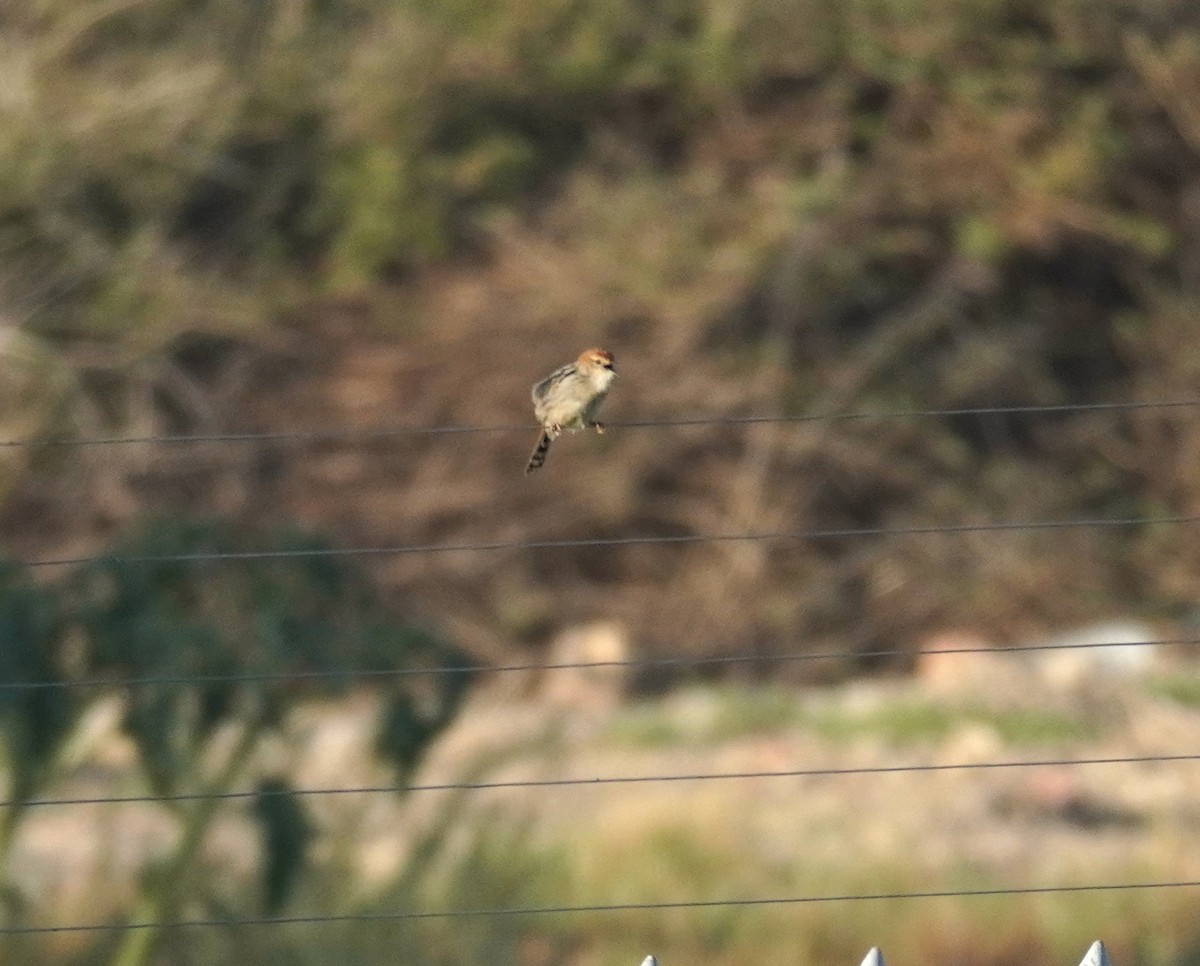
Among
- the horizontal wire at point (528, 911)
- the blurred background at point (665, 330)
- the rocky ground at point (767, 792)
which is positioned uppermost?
the blurred background at point (665, 330)

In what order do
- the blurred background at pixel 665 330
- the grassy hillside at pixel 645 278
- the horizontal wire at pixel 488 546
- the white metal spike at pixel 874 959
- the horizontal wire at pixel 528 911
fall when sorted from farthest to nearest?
1. the grassy hillside at pixel 645 278
2. the blurred background at pixel 665 330
3. the horizontal wire at pixel 488 546
4. the horizontal wire at pixel 528 911
5. the white metal spike at pixel 874 959

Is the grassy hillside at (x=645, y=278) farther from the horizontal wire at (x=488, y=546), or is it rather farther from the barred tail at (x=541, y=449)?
the barred tail at (x=541, y=449)

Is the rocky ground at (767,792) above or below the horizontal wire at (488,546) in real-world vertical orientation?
above

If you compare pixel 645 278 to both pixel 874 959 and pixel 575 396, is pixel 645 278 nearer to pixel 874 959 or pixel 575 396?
pixel 575 396

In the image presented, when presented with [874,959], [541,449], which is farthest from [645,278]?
[874,959]

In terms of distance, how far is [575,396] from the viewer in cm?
414

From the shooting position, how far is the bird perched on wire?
4148 mm

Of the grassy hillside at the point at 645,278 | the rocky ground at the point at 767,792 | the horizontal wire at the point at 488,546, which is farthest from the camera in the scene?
the grassy hillside at the point at 645,278

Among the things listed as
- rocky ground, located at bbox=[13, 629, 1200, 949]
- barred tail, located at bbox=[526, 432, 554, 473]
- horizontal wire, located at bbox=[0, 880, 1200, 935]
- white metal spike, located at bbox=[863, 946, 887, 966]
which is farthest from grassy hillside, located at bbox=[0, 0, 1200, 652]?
white metal spike, located at bbox=[863, 946, 887, 966]

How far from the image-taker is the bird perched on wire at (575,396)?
4.15 m

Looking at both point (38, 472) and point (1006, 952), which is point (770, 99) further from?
point (1006, 952)

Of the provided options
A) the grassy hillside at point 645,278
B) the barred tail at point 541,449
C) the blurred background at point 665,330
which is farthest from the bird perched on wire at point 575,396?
the grassy hillside at point 645,278

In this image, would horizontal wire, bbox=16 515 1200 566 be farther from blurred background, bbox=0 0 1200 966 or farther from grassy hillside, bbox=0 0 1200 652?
grassy hillside, bbox=0 0 1200 652

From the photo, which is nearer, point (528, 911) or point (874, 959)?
point (874, 959)
